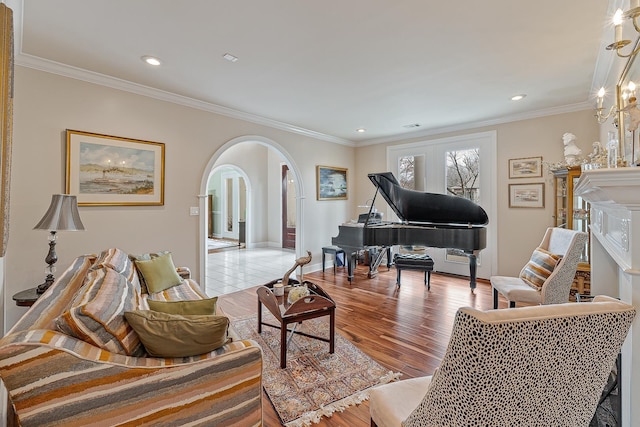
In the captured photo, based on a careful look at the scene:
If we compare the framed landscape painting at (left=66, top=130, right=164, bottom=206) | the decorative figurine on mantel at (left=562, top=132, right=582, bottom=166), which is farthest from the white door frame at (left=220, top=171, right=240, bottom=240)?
the decorative figurine on mantel at (left=562, top=132, right=582, bottom=166)

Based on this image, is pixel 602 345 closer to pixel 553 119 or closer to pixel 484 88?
pixel 484 88

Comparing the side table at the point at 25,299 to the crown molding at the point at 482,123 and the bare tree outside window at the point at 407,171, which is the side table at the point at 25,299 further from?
the crown molding at the point at 482,123

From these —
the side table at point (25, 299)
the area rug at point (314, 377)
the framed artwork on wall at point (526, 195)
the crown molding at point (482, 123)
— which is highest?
the crown molding at point (482, 123)

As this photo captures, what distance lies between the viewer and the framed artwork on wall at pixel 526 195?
4340mm

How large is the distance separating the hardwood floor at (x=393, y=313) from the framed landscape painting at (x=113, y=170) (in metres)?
1.79

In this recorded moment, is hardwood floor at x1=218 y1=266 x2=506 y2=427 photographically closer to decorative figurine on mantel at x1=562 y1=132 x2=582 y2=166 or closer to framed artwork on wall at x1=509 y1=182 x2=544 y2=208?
framed artwork on wall at x1=509 y1=182 x2=544 y2=208

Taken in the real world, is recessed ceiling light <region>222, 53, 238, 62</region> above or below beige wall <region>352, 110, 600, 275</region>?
above

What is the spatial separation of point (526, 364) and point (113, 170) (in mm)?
3986

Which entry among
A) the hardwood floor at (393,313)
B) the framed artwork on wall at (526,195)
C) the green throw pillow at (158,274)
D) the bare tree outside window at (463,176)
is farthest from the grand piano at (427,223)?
the green throw pillow at (158,274)

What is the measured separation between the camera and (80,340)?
1211 millimetres

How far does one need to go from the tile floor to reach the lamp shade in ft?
7.14

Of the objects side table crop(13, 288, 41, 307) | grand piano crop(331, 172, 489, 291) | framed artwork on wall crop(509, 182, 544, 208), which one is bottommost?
side table crop(13, 288, 41, 307)

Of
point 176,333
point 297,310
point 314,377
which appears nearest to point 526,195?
point 297,310

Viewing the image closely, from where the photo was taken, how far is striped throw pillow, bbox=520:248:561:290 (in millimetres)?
2932
